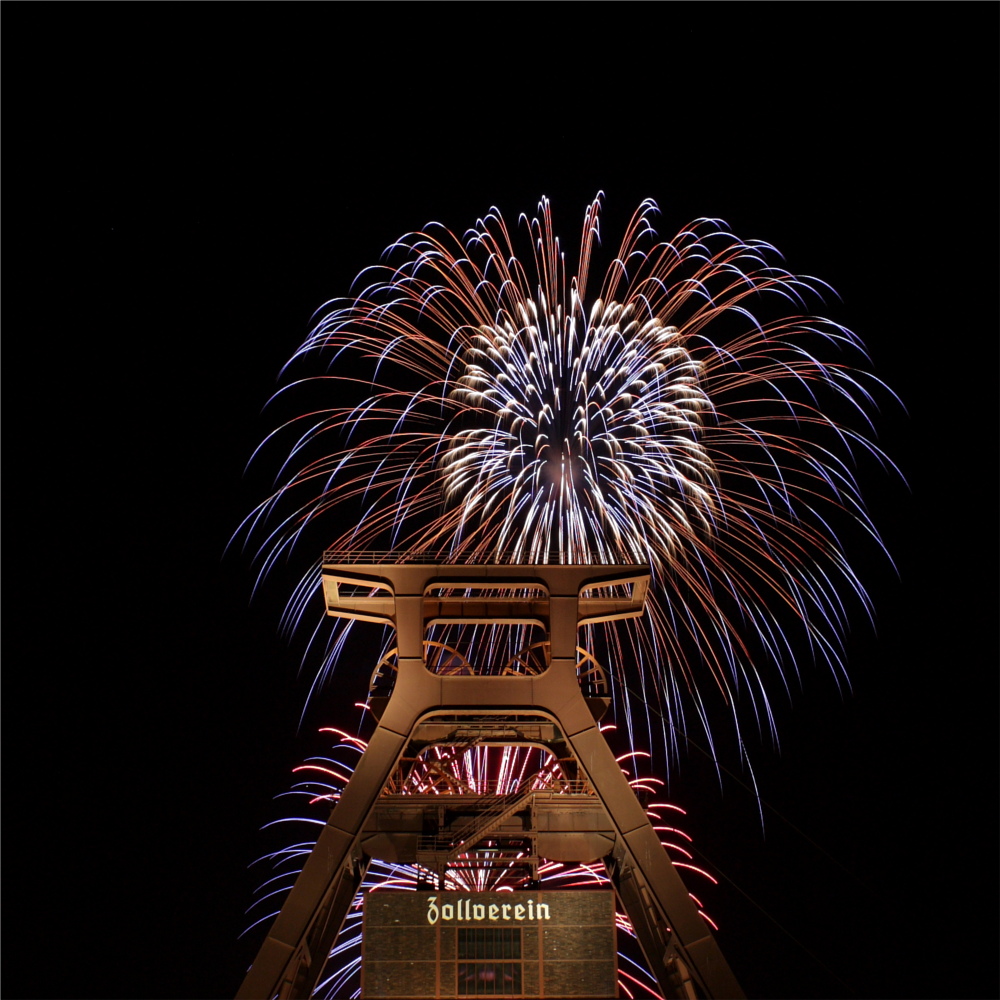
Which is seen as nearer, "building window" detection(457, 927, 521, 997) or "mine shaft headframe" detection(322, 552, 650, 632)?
"building window" detection(457, 927, 521, 997)

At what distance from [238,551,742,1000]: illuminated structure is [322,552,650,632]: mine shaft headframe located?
1.7 inches

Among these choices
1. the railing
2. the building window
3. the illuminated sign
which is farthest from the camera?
the railing

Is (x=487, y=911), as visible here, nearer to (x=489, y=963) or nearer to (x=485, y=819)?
(x=489, y=963)

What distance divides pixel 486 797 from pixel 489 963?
6223mm

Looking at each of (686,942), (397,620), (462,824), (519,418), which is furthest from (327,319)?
(686,942)

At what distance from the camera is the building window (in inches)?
1265

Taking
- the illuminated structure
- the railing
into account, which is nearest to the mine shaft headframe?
the illuminated structure

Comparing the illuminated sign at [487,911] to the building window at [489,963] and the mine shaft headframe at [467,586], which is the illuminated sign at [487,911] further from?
the mine shaft headframe at [467,586]

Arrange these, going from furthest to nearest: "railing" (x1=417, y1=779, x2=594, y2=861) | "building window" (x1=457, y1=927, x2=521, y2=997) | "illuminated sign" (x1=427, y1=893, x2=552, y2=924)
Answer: "railing" (x1=417, y1=779, x2=594, y2=861)
"illuminated sign" (x1=427, y1=893, x2=552, y2=924)
"building window" (x1=457, y1=927, x2=521, y2=997)

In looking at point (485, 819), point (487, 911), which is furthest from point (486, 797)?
point (487, 911)

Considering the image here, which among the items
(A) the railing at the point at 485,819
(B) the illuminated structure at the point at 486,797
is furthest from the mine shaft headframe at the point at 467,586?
(A) the railing at the point at 485,819

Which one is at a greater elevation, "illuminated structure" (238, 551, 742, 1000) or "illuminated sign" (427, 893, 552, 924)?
"illuminated structure" (238, 551, 742, 1000)

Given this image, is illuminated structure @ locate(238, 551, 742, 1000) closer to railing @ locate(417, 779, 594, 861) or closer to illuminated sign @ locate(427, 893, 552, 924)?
railing @ locate(417, 779, 594, 861)

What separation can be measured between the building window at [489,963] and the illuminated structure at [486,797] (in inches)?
119
